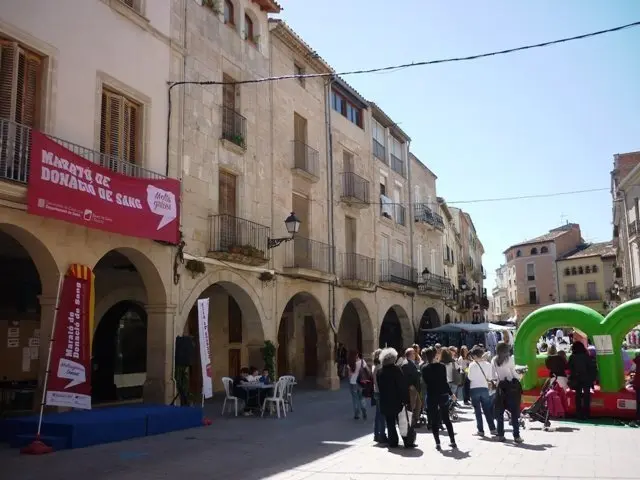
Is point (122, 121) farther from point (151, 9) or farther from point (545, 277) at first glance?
point (545, 277)

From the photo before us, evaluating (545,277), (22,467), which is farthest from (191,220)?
(545,277)

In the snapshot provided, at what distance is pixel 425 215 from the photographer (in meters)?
31.9

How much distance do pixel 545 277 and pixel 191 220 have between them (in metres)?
58.3

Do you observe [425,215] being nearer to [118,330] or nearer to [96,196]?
[118,330]

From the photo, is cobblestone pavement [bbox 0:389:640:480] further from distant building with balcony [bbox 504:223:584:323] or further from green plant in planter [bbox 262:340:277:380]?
distant building with balcony [bbox 504:223:584:323]

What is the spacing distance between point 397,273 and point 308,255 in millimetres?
8393

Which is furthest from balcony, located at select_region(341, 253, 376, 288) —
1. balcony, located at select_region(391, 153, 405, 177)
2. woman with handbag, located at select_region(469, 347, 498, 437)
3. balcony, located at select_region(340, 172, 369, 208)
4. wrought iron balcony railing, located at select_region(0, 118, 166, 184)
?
wrought iron balcony railing, located at select_region(0, 118, 166, 184)

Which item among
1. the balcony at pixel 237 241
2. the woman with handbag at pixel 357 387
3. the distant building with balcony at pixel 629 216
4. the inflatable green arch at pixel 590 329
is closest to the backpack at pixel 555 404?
the inflatable green arch at pixel 590 329

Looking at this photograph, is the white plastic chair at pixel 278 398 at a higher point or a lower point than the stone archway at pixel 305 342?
lower

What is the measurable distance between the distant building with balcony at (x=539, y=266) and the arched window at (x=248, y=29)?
53.3m

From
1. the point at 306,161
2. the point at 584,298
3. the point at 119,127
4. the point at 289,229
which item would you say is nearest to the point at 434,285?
the point at 306,161

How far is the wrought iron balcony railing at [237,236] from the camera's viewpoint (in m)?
15.3

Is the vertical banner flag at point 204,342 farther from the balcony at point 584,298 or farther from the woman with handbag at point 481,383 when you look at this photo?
the balcony at point 584,298

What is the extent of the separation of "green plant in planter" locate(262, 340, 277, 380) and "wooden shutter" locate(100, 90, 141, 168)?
21.3 feet
